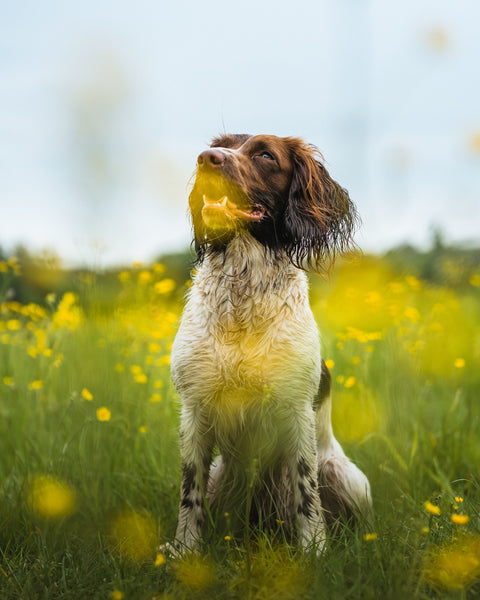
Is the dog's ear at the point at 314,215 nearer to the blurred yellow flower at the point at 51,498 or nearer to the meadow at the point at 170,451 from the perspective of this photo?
the meadow at the point at 170,451

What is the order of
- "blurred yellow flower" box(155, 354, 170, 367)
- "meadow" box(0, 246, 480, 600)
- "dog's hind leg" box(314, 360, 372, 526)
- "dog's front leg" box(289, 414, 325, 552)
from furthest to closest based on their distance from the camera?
"blurred yellow flower" box(155, 354, 170, 367) < "dog's hind leg" box(314, 360, 372, 526) < "dog's front leg" box(289, 414, 325, 552) < "meadow" box(0, 246, 480, 600)

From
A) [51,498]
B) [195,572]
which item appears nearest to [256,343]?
[195,572]

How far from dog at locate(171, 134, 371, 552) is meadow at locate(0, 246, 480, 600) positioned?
0.21 meters

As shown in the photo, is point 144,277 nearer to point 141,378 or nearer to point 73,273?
point 141,378

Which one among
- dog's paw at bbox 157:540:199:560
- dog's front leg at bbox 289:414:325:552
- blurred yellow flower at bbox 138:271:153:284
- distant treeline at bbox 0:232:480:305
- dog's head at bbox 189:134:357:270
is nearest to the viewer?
dog's paw at bbox 157:540:199:560

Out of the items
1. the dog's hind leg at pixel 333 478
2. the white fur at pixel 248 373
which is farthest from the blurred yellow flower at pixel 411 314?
the white fur at pixel 248 373

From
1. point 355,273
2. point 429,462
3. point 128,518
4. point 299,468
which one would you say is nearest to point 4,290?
point 128,518

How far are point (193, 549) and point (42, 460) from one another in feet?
3.90

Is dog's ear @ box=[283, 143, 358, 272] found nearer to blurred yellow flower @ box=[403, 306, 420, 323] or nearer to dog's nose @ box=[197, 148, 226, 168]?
dog's nose @ box=[197, 148, 226, 168]

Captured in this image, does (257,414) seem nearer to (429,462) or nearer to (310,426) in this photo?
(310,426)

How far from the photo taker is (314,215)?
2.64 meters

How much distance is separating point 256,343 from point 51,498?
1286mm

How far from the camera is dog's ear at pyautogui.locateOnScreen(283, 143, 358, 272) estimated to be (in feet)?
8.62

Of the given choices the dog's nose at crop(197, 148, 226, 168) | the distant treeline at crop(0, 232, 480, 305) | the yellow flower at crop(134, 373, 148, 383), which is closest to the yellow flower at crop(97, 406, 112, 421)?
the distant treeline at crop(0, 232, 480, 305)
